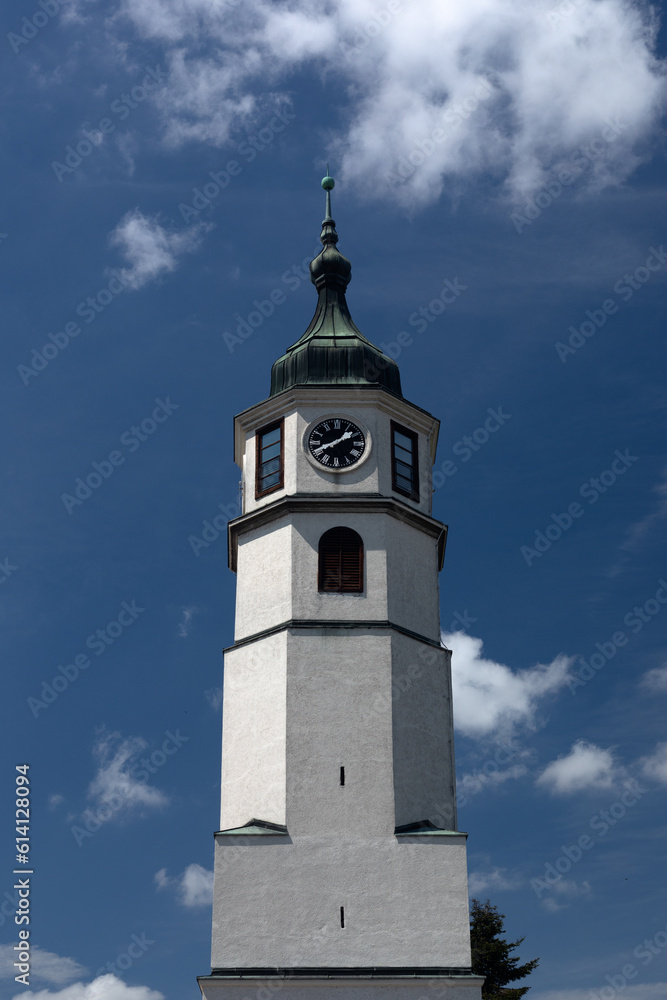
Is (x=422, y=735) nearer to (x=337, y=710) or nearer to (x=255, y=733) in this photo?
(x=337, y=710)

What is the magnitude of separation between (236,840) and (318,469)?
9.87 m

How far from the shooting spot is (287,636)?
100.0 feet

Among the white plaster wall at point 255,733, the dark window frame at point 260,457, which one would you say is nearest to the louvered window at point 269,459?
the dark window frame at point 260,457

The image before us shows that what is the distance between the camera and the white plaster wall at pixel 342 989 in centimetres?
2620

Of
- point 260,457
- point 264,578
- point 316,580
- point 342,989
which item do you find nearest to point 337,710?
point 316,580

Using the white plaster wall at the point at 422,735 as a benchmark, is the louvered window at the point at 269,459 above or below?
above

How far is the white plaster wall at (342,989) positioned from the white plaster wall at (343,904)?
1.39 feet

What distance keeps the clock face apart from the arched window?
6.72ft

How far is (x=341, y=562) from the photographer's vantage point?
31.7 m

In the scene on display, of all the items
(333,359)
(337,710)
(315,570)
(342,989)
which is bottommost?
(342,989)

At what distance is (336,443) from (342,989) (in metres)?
13.7

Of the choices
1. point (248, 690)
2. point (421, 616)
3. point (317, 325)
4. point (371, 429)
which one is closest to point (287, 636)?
point (248, 690)

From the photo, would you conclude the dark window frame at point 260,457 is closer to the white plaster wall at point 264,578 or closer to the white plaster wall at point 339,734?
the white plaster wall at point 264,578

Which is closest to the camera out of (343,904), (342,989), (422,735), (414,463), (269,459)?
(342,989)
